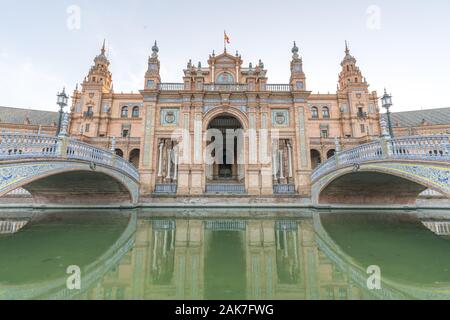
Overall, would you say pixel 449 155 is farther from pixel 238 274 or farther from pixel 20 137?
pixel 20 137

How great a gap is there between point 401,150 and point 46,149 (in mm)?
12457

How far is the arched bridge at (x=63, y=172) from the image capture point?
235 inches

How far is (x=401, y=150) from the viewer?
7688mm

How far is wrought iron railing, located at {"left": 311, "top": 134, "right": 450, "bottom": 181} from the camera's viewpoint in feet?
20.3

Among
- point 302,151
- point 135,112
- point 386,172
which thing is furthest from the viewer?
point 135,112

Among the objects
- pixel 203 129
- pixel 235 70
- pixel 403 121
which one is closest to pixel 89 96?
pixel 235 70

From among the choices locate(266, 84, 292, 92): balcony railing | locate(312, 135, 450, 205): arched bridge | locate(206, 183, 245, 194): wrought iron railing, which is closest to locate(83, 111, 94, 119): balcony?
locate(206, 183, 245, 194): wrought iron railing

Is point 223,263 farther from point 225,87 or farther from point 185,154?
point 225,87

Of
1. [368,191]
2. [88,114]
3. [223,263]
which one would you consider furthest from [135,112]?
[223,263]

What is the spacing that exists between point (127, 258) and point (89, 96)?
32598 millimetres

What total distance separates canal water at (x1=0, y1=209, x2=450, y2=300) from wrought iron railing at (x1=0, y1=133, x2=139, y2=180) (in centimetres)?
243

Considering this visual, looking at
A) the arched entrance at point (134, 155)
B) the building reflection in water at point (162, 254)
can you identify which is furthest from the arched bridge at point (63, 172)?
the arched entrance at point (134, 155)

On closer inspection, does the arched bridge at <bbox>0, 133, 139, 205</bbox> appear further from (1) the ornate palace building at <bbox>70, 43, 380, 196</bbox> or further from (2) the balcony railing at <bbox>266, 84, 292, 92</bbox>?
(2) the balcony railing at <bbox>266, 84, 292, 92</bbox>

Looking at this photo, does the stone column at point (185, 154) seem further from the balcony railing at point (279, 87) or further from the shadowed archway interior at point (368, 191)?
the shadowed archway interior at point (368, 191)
